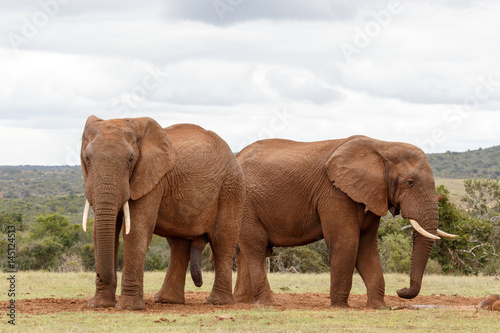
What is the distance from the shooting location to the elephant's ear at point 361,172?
553 inches

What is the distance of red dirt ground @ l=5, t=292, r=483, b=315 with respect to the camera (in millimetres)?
12602

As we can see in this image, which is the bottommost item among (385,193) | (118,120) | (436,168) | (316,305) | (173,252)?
(316,305)

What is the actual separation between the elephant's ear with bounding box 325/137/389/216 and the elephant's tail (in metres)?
2.64

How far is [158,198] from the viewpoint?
12.6 m

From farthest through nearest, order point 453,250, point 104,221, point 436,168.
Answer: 1. point 436,168
2. point 453,250
3. point 104,221

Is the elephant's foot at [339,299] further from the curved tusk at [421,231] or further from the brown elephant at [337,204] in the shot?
the curved tusk at [421,231]

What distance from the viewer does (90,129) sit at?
12.0 meters

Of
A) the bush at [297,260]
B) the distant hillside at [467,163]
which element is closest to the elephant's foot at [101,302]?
the bush at [297,260]

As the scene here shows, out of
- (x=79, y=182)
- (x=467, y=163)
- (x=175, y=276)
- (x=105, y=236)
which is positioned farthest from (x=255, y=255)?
(x=467, y=163)

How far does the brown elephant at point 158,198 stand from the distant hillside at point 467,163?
77.3 meters

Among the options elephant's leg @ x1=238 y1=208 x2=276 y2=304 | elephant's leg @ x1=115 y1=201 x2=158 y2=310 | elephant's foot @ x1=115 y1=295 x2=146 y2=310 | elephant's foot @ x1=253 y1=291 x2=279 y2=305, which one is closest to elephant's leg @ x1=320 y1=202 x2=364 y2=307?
elephant's foot @ x1=253 y1=291 x2=279 y2=305

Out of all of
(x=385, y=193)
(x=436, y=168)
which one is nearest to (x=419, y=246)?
(x=385, y=193)

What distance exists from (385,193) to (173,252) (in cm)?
399

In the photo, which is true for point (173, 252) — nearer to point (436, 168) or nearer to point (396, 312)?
point (396, 312)
